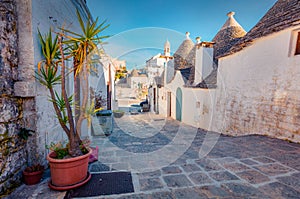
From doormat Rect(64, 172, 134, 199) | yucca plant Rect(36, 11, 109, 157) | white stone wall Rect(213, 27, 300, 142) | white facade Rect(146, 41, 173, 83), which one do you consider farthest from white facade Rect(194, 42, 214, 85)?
doormat Rect(64, 172, 134, 199)

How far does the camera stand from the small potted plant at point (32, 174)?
1.72m

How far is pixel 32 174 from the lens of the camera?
5.65ft

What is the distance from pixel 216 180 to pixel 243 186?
0.30 m

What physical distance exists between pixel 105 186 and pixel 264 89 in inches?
194

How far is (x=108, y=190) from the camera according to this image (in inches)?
66.0

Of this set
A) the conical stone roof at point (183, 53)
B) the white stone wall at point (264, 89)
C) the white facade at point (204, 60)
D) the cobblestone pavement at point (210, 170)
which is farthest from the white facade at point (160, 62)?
the cobblestone pavement at point (210, 170)

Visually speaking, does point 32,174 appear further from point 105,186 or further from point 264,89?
point 264,89

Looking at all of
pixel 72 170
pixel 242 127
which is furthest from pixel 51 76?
pixel 242 127

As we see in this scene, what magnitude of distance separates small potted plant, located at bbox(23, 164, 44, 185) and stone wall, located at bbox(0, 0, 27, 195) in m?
0.08

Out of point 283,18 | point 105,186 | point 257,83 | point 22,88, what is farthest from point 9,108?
point 283,18

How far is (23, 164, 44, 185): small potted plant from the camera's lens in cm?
172

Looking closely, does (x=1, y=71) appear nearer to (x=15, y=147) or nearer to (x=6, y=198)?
(x=15, y=147)

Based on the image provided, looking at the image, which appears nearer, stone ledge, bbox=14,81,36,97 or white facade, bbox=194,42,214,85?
stone ledge, bbox=14,81,36,97

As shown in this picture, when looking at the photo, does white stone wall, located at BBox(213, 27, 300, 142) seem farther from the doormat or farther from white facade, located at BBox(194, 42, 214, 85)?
the doormat
